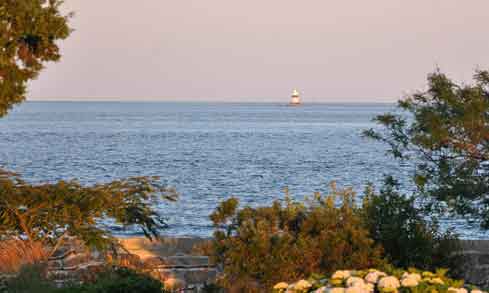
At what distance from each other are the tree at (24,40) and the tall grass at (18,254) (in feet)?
5.57

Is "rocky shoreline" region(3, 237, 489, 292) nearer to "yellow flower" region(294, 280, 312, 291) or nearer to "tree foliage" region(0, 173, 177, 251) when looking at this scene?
"tree foliage" region(0, 173, 177, 251)

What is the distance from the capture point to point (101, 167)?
57.2 m

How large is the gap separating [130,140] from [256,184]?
2004 inches

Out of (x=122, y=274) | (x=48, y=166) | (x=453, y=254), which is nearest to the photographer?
(x=122, y=274)

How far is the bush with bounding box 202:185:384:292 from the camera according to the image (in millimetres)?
9250

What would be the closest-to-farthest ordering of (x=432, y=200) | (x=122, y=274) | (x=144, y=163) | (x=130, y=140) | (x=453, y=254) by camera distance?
(x=122, y=274), (x=453, y=254), (x=432, y=200), (x=144, y=163), (x=130, y=140)

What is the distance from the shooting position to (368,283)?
653cm

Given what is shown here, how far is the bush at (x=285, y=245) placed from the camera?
30.3 feet

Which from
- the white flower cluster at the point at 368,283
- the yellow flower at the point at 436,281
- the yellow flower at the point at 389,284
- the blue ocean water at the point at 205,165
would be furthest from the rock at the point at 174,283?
the blue ocean water at the point at 205,165

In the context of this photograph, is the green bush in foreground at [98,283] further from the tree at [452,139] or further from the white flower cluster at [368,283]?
the tree at [452,139]

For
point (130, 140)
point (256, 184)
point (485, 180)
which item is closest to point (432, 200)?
point (485, 180)

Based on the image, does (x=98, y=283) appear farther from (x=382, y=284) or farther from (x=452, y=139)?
(x=452, y=139)

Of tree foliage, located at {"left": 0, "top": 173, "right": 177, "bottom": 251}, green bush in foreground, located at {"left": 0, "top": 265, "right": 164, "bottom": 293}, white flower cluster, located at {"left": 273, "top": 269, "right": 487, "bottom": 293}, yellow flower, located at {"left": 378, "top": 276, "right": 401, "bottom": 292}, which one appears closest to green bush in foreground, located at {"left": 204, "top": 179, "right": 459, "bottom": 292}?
green bush in foreground, located at {"left": 0, "top": 265, "right": 164, "bottom": 293}

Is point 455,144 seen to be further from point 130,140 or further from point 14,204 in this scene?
point 130,140
